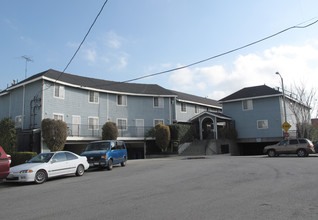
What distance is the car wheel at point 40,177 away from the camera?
11.3 m

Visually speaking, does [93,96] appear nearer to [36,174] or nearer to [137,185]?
[36,174]

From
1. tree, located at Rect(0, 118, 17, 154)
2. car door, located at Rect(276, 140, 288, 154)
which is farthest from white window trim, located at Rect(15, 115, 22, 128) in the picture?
car door, located at Rect(276, 140, 288, 154)

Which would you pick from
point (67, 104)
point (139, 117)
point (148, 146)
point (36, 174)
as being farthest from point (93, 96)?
point (36, 174)

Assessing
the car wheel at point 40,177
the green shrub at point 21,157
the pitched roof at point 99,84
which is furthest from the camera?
the pitched roof at point 99,84

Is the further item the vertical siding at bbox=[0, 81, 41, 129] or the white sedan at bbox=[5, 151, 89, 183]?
the vertical siding at bbox=[0, 81, 41, 129]

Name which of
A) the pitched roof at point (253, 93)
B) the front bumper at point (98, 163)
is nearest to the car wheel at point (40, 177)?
the front bumper at point (98, 163)

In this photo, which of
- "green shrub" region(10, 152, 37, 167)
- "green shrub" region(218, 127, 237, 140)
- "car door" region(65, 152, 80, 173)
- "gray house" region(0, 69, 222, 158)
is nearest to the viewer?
"car door" region(65, 152, 80, 173)

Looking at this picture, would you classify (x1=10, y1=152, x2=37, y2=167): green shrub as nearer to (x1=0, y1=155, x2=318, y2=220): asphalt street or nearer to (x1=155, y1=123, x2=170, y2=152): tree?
(x1=0, y1=155, x2=318, y2=220): asphalt street

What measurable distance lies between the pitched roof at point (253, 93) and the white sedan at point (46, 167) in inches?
992

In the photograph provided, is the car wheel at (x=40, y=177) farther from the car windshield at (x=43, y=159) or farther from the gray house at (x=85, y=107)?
the gray house at (x=85, y=107)

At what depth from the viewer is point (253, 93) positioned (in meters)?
34.1

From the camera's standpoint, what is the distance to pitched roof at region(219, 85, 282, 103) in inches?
1276

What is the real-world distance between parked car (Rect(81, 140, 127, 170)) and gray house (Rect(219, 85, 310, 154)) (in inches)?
808

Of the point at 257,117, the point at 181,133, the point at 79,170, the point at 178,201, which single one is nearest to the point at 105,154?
the point at 79,170
